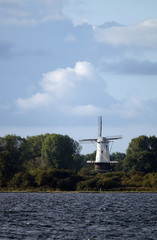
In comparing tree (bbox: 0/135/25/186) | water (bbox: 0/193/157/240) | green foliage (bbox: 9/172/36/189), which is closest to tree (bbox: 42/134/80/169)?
tree (bbox: 0/135/25/186)

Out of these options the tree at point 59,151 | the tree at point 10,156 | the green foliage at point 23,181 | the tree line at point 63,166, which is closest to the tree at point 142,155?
the tree line at point 63,166

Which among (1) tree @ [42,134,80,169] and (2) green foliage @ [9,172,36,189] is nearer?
(2) green foliage @ [9,172,36,189]

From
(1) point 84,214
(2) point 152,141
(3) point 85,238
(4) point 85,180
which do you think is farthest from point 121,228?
(2) point 152,141

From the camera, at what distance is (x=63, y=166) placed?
158875 mm

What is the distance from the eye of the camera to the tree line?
12125 centimetres

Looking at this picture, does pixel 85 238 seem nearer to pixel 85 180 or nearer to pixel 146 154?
pixel 85 180

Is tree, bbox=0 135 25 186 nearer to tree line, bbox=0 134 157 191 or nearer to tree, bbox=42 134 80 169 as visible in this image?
tree line, bbox=0 134 157 191

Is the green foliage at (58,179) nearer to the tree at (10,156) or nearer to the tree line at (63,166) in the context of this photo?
the tree line at (63,166)

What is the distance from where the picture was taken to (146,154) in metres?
145

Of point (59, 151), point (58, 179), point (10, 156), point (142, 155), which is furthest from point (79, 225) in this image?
point (59, 151)

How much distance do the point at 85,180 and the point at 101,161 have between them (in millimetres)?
28317

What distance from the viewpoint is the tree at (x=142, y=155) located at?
473 feet

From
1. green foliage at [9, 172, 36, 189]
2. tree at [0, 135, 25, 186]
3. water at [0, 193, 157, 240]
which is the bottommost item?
water at [0, 193, 157, 240]

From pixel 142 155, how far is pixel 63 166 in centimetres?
2729
